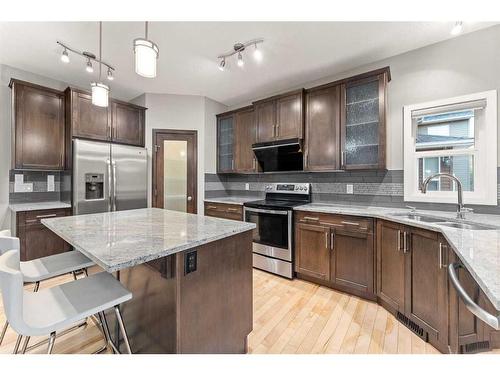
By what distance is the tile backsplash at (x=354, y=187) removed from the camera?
260cm

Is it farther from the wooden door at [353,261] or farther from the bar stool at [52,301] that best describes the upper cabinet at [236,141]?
the bar stool at [52,301]

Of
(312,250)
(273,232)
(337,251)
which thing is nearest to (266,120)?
(273,232)

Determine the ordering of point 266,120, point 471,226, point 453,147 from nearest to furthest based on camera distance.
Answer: point 471,226, point 453,147, point 266,120

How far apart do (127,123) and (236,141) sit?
1711 mm

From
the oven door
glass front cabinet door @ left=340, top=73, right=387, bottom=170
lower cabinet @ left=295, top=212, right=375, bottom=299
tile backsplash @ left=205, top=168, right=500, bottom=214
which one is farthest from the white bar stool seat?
glass front cabinet door @ left=340, top=73, right=387, bottom=170

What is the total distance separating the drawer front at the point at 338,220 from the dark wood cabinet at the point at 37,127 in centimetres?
328

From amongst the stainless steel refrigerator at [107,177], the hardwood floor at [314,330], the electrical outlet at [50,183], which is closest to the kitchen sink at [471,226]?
the hardwood floor at [314,330]

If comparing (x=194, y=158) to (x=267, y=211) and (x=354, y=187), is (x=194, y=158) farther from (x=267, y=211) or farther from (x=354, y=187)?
(x=354, y=187)

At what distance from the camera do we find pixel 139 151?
3.44 metres

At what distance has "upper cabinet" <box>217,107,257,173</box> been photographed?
11.9 ft

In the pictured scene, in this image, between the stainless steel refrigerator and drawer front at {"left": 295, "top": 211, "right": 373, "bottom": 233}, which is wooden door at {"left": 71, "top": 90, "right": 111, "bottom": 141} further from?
drawer front at {"left": 295, "top": 211, "right": 373, "bottom": 233}

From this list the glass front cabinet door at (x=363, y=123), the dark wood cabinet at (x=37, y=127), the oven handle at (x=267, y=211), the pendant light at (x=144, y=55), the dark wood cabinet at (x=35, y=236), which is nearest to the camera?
the pendant light at (x=144, y=55)

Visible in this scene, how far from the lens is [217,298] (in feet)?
4.34

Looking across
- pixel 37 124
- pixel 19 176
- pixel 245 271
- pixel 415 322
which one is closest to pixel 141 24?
pixel 37 124
